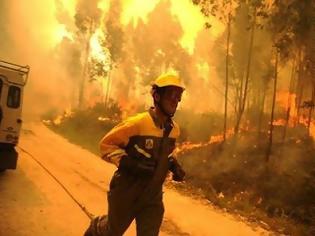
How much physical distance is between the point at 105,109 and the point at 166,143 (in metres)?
26.9

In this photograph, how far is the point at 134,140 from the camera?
414 cm

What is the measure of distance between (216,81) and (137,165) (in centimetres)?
5482

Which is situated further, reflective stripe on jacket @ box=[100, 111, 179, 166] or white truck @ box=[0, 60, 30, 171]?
white truck @ box=[0, 60, 30, 171]

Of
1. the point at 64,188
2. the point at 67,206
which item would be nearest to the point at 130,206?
the point at 67,206

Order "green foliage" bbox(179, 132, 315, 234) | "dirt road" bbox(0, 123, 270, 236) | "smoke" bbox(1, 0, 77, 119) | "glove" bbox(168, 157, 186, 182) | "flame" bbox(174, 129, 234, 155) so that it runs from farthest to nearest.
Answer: "smoke" bbox(1, 0, 77, 119)
"flame" bbox(174, 129, 234, 155)
"green foliage" bbox(179, 132, 315, 234)
"dirt road" bbox(0, 123, 270, 236)
"glove" bbox(168, 157, 186, 182)

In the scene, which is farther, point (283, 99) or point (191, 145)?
point (283, 99)

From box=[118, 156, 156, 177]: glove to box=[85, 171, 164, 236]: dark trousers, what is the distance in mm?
108

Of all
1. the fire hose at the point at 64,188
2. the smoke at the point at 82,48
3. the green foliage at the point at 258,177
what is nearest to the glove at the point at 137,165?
the fire hose at the point at 64,188

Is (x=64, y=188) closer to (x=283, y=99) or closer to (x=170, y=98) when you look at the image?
(x=170, y=98)

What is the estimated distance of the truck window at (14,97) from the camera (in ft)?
34.3

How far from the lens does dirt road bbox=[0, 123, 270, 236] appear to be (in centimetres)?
723

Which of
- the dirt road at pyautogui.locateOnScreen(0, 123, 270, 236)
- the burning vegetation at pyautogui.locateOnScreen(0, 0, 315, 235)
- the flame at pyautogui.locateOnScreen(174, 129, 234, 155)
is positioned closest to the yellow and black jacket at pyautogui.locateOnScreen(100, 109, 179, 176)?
the dirt road at pyautogui.locateOnScreen(0, 123, 270, 236)

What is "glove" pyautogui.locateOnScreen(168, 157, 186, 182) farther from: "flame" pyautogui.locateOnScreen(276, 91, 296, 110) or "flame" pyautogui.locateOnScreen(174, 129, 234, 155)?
"flame" pyautogui.locateOnScreen(276, 91, 296, 110)

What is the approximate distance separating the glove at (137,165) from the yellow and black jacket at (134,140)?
39mm
